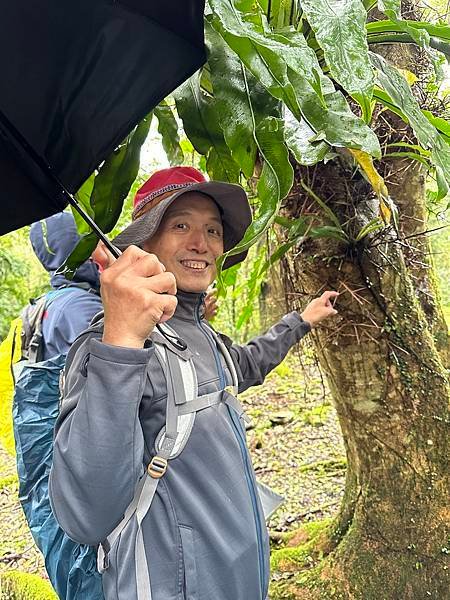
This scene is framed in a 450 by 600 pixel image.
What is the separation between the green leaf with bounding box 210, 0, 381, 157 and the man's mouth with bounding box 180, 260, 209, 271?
1.65 ft

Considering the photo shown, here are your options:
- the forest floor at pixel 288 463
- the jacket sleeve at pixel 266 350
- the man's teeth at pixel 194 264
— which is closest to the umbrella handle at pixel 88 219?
the man's teeth at pixel 194 264

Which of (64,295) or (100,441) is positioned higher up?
(64,295)

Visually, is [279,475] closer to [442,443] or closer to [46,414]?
[442,443]

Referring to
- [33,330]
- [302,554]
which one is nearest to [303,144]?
[33,330]

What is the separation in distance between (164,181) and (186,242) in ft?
0.64

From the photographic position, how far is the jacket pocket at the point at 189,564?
987 mm

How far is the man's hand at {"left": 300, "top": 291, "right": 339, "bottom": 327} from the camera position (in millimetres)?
1575

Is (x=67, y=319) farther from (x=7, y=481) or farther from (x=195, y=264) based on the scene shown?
(x=7, y=481)

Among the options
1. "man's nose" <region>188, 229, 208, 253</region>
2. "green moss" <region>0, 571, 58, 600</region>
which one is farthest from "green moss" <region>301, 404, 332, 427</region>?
"man's nose" <region>188, 229, 208, 253</region>

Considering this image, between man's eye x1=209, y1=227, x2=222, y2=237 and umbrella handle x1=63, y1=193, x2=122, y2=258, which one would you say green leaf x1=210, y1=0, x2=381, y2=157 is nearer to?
umbrella handle x1=63, y1=193, x2=122, y2=258

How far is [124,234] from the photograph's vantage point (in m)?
1.18

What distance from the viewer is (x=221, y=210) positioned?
1.28m

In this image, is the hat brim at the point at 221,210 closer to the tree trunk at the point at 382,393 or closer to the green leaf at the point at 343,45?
the tree trunk at the point at 382,393

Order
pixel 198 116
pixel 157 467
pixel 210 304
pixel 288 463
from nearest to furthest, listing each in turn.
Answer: pixel 157 467
pixel 198 116
pixel 210 304
pixel 288 463
